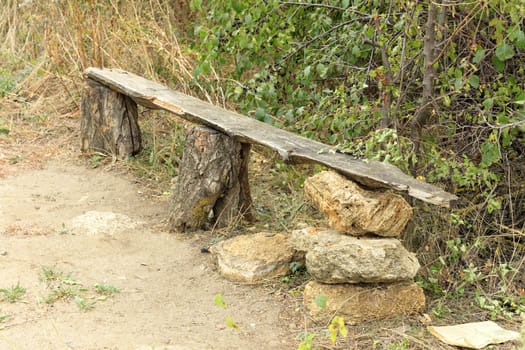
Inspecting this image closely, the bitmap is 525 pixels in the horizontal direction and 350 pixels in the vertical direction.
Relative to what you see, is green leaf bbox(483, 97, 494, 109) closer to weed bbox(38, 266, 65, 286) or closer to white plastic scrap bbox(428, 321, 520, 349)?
white plastic scrap bbox(428, 321, 520, 349)

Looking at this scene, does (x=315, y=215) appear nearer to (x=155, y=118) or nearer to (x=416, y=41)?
(x=416, y=41)

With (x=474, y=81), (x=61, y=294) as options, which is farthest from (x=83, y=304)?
(x=474, y=81)

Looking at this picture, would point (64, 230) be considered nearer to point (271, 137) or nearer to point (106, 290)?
point (106, 290)

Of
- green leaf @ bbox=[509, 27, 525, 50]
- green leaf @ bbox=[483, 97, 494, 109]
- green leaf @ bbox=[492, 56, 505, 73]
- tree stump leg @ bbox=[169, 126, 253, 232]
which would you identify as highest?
green leaf @ bbox=[509, 27, 525, 50]

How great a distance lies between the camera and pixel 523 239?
4.51m

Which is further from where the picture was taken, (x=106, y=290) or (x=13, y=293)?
(x=106, y=290)

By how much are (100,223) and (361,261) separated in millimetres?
2172

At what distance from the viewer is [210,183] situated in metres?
4.82

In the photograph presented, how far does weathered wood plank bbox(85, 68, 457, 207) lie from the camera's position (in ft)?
12.0

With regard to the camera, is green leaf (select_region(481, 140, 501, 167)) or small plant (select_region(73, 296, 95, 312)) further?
green leaf (select_region(481, 140, 501, 167))

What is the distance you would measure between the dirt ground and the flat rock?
13mm

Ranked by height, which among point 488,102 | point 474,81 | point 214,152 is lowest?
point 214,152

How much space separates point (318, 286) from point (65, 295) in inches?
54.3

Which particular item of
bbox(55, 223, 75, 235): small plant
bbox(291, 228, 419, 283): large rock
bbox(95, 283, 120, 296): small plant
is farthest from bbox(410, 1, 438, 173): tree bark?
bbox(55, 223, 75, 235): small plant
